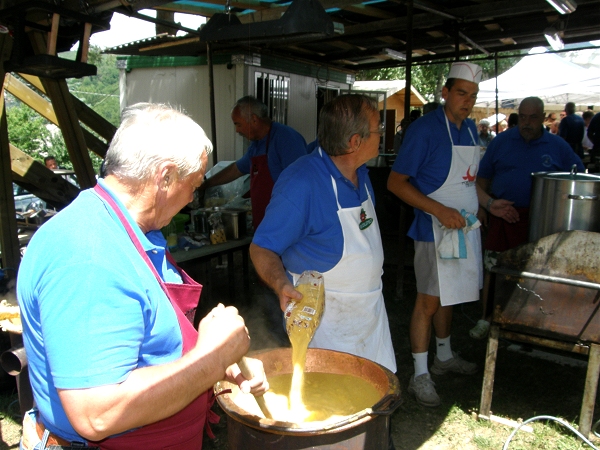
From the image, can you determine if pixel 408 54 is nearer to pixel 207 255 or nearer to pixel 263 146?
pixel 263 146

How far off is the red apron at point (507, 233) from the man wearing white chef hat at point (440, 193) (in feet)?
3.35

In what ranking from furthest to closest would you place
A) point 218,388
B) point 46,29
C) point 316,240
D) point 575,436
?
point 46,29 → point 575,436 → point 316,240 → point 218,388

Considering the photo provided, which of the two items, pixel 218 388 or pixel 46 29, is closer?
pixel 218 388

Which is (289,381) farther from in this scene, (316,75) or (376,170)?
(316,75)

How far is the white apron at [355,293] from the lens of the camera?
2428 mm

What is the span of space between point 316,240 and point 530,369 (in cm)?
282

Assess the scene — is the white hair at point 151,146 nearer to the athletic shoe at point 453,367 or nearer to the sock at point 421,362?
the sock at point 421,362

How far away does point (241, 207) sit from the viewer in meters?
5.41

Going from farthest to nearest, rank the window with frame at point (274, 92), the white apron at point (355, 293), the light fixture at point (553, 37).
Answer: the window with frame at point (274, 92) < the light fixture at point (553, 37) < the white apron at point (355, 293)

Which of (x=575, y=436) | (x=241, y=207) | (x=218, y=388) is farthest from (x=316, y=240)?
(x=241, y=207)

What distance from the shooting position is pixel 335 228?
7.86 ft

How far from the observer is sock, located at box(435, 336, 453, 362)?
393 centimetres

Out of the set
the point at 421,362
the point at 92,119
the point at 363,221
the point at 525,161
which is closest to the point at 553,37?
the point at 525,161

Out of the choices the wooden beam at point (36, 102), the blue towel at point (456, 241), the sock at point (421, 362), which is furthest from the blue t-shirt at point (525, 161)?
the wooden beam at point (36, 102)
